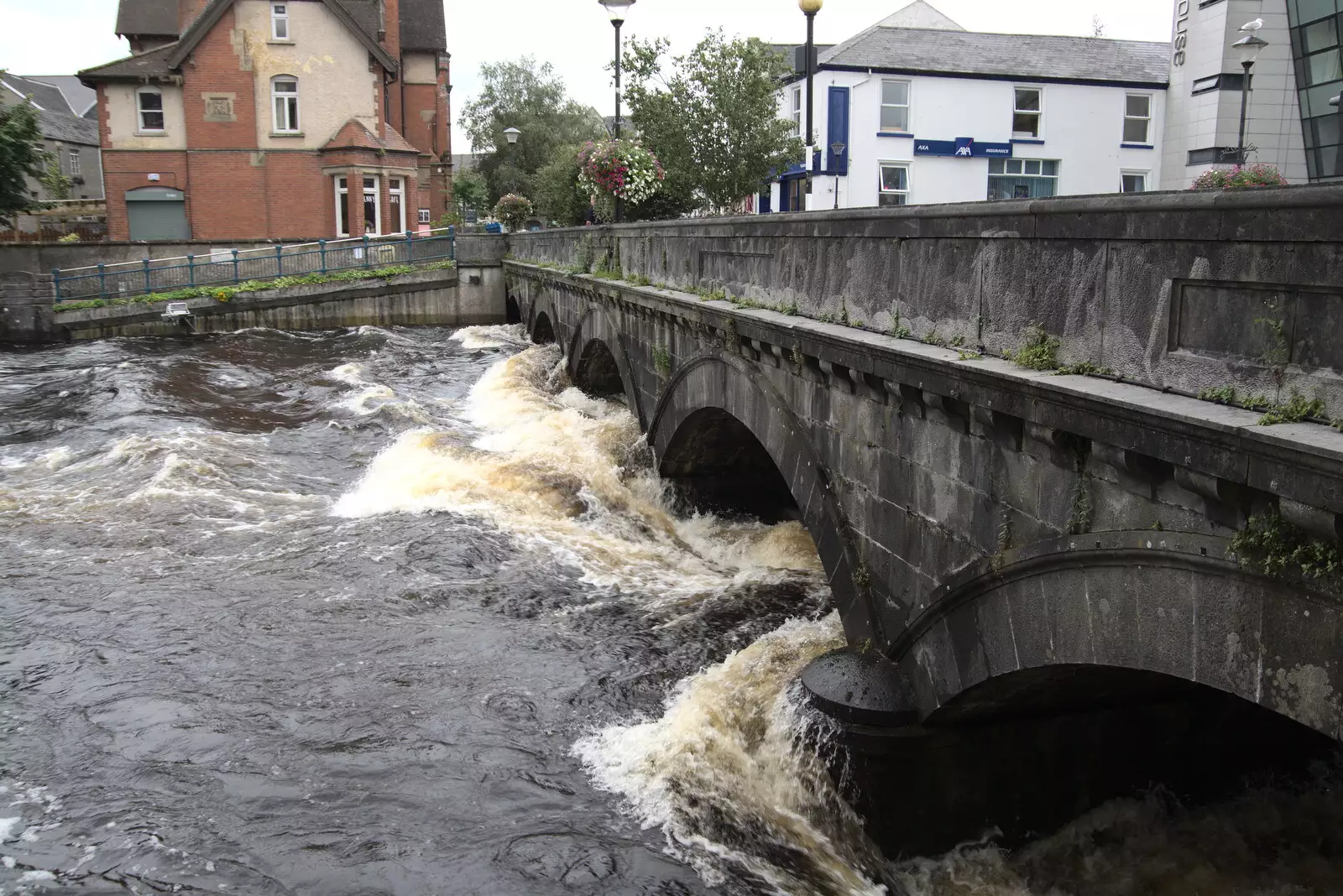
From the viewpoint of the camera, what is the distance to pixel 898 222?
7.01 metres

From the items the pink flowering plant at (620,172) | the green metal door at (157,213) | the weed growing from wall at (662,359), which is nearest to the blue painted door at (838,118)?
the pink flowering plant at (620,172)

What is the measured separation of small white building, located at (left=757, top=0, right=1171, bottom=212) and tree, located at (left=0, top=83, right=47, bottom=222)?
24781 mm

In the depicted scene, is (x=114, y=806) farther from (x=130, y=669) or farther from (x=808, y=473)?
(x=808, y=473)

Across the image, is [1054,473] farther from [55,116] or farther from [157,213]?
[55,116]

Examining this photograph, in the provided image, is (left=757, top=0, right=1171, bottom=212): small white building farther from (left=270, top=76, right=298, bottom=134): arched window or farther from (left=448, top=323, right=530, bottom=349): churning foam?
(left=270, top=76, right=298, bottom=134): arched window

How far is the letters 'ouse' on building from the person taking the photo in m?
40.5

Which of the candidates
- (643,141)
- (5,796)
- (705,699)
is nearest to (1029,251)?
(705,699)

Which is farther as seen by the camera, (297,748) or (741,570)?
(741,570)

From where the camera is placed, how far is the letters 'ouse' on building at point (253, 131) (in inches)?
1596

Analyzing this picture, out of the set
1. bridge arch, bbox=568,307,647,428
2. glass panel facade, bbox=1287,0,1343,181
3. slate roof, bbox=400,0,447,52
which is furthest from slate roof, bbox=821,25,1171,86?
slate roof, bbox=400,0,447,52

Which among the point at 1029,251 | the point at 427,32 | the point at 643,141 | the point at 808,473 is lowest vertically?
the point at 808,473

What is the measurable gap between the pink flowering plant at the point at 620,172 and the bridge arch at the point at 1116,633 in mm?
14547

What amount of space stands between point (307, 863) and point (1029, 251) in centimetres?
536

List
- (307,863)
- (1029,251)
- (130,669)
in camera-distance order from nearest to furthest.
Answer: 1. (1029,251)
2. (307,863)
3. (130,669)
